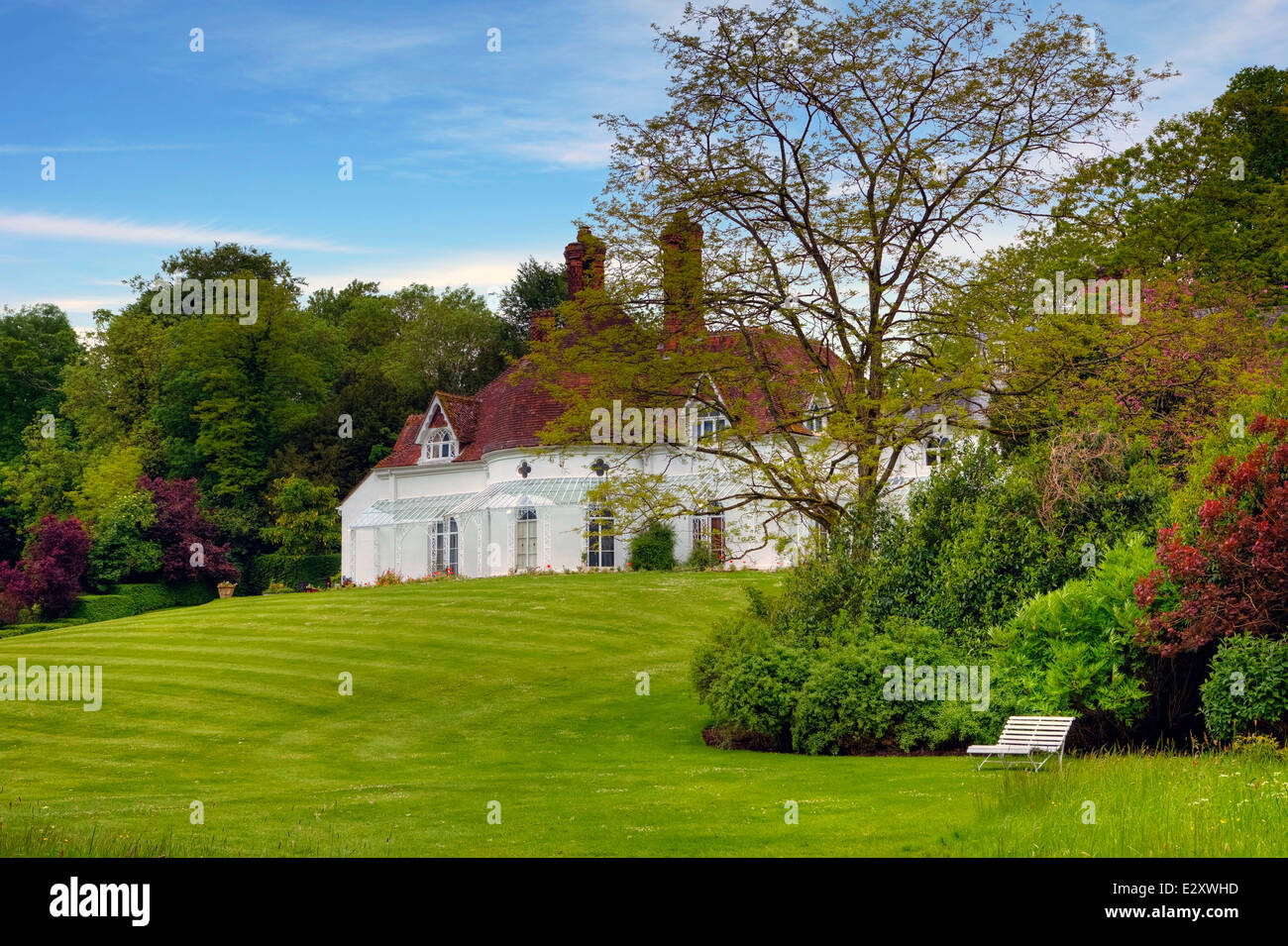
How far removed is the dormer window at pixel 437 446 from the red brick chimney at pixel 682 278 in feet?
95.2

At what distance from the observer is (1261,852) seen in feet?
30.9

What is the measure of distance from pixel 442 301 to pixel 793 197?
5894 centimetres

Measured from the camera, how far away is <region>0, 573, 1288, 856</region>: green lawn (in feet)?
36.0

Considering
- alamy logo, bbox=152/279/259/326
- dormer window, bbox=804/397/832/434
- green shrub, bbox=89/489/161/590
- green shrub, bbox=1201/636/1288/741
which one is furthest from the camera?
alamy logo, bbox=152/279/259/326

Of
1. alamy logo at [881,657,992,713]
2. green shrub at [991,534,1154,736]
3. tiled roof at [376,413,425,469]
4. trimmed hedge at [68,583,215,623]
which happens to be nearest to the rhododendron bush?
green shrub at [991,534,1154,736]

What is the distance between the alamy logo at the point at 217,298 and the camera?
2359 inches

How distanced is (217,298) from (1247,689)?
192 feet

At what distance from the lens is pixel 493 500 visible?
44.0m

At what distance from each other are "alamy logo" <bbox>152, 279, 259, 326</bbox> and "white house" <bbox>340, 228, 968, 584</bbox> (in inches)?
501

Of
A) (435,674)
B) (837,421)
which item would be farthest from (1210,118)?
(435,674)

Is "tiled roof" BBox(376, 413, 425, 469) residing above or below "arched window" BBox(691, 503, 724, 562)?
above

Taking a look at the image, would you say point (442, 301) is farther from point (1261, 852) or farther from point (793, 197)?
point (1261, 852)

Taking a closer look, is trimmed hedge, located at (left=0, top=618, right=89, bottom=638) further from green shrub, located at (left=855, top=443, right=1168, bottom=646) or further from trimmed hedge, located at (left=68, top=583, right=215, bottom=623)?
green shrub, located at (left=855, top=443, right=1168, bottom=646)

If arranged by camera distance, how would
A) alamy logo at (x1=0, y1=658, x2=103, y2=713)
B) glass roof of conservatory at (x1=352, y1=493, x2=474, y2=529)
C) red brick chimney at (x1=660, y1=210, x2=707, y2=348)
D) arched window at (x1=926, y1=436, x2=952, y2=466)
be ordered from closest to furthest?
arched window at (x1=926, y1=436, x2=952, y2=466) < red brick chimney at (x1=660, y1=210, x2=707, y2=348) < alamy logo at (x1=0, y1=658, x2=103, y2=713) < glass roof of conservatory at (x1=352, y1=493, x2=474, y2=529)
